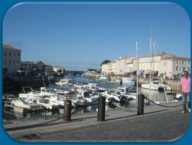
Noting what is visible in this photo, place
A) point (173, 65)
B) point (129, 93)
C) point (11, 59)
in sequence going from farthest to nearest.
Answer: point (129, 93) < point (173, 65) < point (11, 59)

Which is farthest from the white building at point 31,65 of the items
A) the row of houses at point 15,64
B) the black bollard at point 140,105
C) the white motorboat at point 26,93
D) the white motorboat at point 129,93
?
the white motorboat at point 129,93

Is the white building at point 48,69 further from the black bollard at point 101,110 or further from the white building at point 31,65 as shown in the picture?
the black bollard at point 101,110

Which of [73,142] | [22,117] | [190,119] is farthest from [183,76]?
[22,117]

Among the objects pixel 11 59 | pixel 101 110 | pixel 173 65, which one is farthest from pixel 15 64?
pixel 101 110

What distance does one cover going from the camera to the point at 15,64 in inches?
94.0

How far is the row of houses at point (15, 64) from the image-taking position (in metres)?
2.27

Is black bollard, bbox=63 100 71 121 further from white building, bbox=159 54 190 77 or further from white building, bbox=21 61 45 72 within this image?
white building, bbox=21 61 45 72

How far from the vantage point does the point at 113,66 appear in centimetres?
278

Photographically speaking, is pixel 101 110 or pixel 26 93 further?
pixel 26 93

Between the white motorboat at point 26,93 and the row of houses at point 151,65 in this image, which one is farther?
the white motorboat at point 26,93

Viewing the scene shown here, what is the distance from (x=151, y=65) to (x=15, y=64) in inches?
47.9

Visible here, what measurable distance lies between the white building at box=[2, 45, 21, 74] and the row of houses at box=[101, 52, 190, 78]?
656 mm

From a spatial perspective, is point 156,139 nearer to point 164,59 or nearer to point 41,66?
point 164,59

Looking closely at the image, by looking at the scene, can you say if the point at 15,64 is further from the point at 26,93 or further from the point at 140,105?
the point at 140,105
